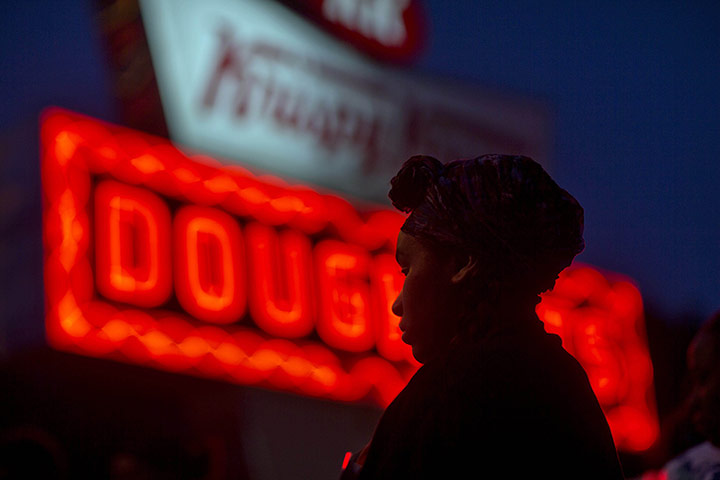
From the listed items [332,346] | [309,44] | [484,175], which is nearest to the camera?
[484,175]

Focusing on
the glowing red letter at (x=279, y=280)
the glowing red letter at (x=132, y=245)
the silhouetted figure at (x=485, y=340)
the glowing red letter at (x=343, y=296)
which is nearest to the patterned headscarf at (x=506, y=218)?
the silhouetted figure at (x=485, y=340)

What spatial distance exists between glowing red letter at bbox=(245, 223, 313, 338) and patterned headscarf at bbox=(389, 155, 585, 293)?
24.2ft

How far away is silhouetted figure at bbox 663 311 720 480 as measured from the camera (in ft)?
8.99

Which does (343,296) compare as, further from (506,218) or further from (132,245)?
(506,218)

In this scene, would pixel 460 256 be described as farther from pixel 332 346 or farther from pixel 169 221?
pixel 332 346

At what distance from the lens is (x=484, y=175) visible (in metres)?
1.52

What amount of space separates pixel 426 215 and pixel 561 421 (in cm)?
41

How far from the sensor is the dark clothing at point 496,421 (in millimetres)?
1344

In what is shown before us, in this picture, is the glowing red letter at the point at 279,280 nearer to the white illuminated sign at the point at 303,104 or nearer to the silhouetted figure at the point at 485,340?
the white illuminated sign at the point at 303,104

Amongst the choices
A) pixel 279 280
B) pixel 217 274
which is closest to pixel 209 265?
pixel 217 274

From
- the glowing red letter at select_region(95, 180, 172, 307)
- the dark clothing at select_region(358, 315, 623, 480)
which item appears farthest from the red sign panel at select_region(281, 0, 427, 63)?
the dark clothing at select_region(358, 315, 623, 480)

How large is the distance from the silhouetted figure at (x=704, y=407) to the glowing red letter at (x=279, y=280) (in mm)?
6232

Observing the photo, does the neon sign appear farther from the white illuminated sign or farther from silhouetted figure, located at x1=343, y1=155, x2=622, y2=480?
silhouetted figure, located at x1=343, y1=155, x2=622, y2=480

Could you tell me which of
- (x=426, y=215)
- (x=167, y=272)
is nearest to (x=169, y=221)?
(x=167, y=272)
